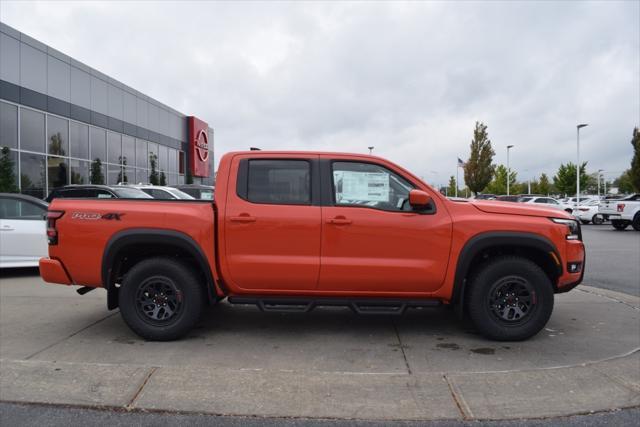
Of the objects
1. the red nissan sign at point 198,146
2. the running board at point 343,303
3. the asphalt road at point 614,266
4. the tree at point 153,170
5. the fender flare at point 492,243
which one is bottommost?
the asphalt road at point 614,266

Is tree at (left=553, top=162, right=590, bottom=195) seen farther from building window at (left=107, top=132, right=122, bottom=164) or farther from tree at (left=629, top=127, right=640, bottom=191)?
building window at (left=107, top=132, right=122, bottom=164)

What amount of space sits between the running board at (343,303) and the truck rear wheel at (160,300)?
42 cm

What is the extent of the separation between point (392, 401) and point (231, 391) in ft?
3.86

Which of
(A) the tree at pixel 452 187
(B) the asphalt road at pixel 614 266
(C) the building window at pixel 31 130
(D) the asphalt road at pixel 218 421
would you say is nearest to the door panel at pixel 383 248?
(D) the asphalt road at pixel 218 421

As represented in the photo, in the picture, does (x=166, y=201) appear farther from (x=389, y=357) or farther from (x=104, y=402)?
(x=389, y=357)

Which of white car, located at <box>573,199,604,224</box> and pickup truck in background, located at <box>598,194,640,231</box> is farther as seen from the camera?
white car, located at <box>573,199,604,224</box>

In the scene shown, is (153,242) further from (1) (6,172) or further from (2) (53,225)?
(1) (6,172)

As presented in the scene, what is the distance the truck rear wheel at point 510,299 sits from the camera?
4.88 m

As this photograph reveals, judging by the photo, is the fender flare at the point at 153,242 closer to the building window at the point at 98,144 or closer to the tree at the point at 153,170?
the building window at the point at 98,144

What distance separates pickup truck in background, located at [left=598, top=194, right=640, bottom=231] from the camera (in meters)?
20.8

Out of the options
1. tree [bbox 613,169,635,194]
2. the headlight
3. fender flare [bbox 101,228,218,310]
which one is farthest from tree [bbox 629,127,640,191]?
fender flare [bbox 101,228,218,310]

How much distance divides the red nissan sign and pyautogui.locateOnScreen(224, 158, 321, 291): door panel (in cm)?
3787

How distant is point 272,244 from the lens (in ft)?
16.0

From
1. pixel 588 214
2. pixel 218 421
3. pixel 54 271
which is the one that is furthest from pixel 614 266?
pixel 588 214
